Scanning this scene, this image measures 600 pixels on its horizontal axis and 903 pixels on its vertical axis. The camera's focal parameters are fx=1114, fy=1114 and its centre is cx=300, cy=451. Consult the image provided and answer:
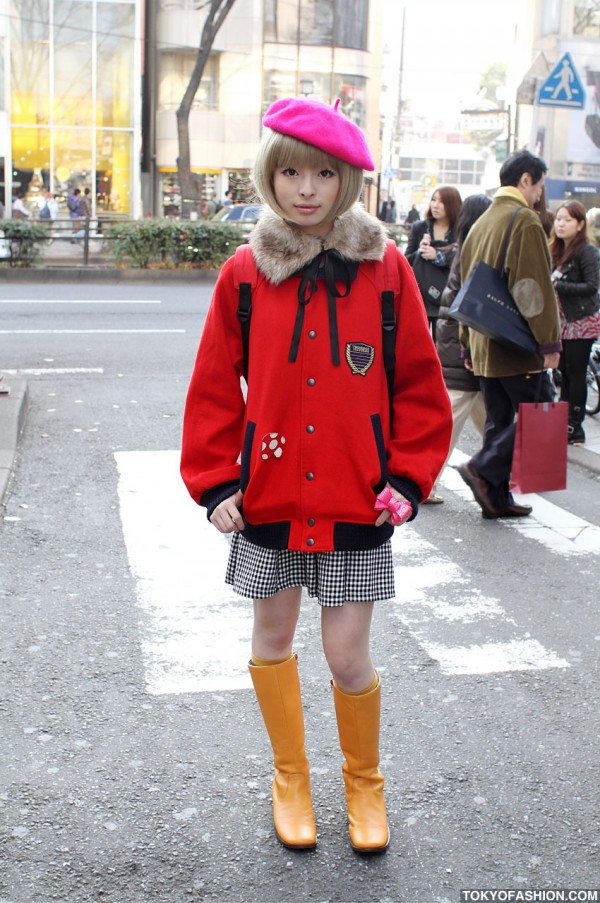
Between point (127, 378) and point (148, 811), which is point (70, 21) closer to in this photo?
point (127, 378)

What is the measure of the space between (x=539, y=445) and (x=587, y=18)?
3938 centimetres

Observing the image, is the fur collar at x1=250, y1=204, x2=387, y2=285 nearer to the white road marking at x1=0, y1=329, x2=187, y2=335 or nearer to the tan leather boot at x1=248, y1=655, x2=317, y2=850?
the tan leather boot at x1=248, y1=655, x2=317, y2=850

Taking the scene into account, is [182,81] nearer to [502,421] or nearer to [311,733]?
[502,421]

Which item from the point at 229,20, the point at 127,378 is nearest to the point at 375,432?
the point at 127,378

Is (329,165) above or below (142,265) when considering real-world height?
above

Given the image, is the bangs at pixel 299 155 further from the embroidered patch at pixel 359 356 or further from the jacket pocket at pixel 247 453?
the jacket pocket at pixel 247 453

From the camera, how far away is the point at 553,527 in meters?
6.07

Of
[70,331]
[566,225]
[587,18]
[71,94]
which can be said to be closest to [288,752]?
[566,225]

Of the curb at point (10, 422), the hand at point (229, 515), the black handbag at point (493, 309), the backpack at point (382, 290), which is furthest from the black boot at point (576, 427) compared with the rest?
the hand at point (229, 515)

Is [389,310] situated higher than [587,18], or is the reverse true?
Result: [587,18]

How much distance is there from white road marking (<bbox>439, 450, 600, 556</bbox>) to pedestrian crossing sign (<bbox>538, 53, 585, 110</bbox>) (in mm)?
7623

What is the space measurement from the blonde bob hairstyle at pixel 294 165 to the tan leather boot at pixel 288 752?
3.95ft

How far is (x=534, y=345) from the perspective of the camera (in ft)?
18.9

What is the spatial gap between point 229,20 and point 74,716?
42.7 meters
